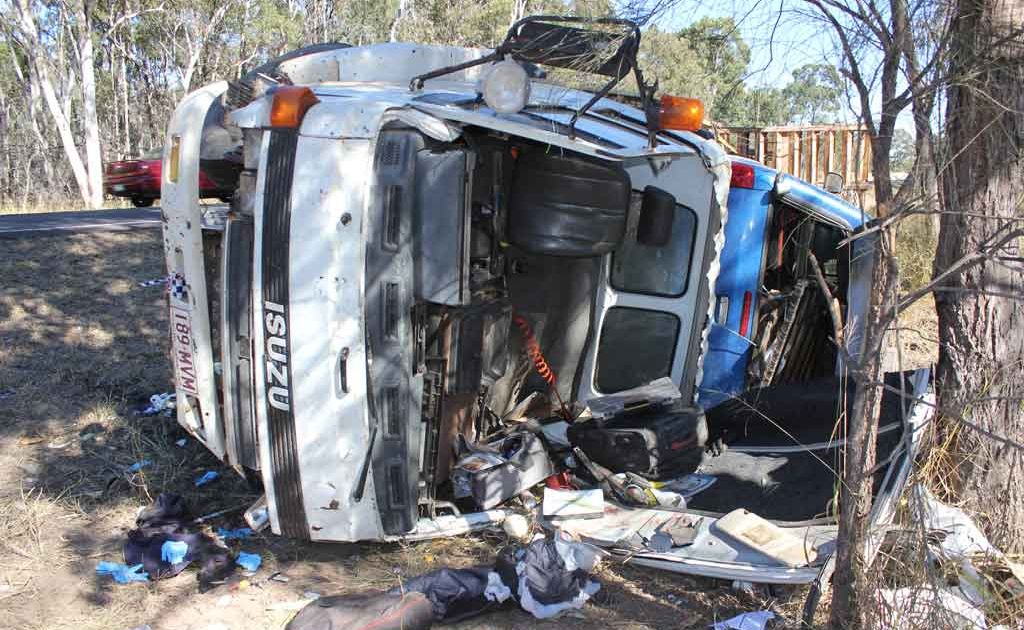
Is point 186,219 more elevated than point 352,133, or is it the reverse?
point 352,133

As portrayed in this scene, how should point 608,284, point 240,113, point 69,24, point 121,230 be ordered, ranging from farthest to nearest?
point 69,24
point 121,230
point 608,284
point 240,113

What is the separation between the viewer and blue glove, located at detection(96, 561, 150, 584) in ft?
14.3

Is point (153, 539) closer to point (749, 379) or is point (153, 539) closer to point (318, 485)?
point (318, 485)

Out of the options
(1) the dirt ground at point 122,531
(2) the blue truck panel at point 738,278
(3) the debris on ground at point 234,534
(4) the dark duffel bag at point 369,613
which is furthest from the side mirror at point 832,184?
(3) the debris on ground at point 234,534

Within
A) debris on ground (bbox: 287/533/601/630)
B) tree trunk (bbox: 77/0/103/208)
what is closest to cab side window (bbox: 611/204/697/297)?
debris on ground (bbox: 287/533/601/630)

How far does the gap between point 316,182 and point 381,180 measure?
0.95 ft

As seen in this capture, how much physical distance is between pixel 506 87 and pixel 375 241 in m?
0.89

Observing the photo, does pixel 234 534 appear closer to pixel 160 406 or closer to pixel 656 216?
pixel 160 406

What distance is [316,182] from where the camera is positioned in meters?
4.07

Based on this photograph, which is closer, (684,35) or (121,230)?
(684,35)

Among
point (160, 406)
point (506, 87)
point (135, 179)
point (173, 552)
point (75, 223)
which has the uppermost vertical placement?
point (506, 87)

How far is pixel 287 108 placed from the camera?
4.12 m

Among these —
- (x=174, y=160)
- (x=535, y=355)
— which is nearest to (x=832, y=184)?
(x=535, y=355)

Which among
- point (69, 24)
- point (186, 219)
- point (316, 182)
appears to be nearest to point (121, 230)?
point (186, 219)
